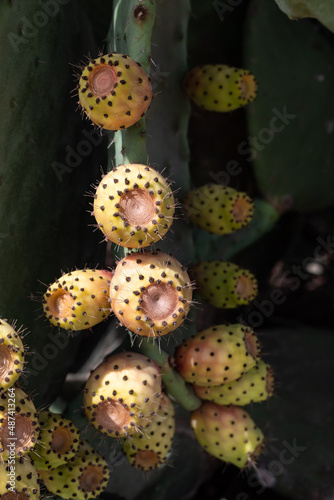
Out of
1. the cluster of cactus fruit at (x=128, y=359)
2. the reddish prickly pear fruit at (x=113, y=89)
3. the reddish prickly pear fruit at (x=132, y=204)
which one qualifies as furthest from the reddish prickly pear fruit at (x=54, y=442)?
the reddish prickly pear fruit at (x=113, y=89)

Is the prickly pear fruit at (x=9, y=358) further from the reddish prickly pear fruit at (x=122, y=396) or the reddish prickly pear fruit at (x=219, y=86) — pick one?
the reddish prickly pear fruit at (x=219, y=86)

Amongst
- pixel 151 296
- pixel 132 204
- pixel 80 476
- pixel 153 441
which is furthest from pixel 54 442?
pixel 132 204

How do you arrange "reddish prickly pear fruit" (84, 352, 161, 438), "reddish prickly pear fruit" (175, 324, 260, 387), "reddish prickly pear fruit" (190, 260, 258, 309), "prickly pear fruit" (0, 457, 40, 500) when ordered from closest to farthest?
"prickly pear fruit" (0, 457, 40, 500) → "reddish prickly pear fruit" (84, 352, 161, 438) → "reddish prickly pear fruit" (175, 324, 260, 387) → "reddish prickly pear fruit" (190, 260, 258, 309)

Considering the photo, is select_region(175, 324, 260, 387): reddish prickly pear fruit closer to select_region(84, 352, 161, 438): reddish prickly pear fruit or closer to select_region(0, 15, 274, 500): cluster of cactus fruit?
select_region(0, 15, 274, 500): cluster of cactus fruit

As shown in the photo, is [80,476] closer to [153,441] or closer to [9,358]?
[153,441]

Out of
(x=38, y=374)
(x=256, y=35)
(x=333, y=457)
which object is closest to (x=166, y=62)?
(x=256, y=35)

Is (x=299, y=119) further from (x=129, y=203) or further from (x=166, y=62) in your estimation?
(x=129, y=203)

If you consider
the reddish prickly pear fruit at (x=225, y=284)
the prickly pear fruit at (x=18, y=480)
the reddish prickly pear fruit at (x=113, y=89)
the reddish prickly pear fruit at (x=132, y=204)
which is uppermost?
the reddish prickly pear fruit at (x=113, y=89)

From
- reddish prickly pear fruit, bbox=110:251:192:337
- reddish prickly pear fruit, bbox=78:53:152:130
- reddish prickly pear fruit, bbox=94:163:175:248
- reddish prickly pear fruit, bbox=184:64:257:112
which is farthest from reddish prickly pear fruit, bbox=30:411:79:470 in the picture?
reddish prickly pear fruit, bbox=184:64:257:112
